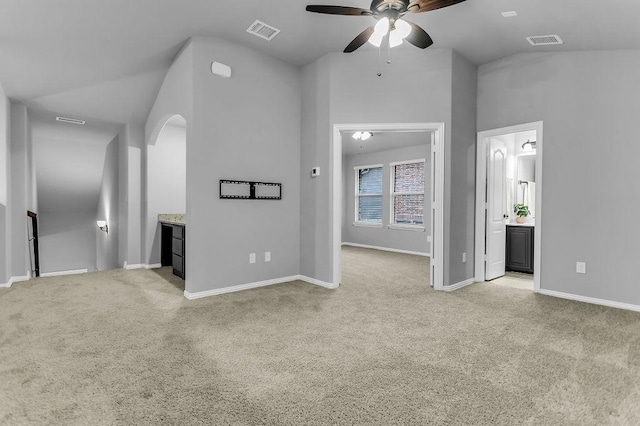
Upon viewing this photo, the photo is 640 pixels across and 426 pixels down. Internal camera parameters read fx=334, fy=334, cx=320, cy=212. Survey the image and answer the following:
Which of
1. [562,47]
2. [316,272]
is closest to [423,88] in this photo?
[562,47]

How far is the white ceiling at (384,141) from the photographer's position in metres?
7.04

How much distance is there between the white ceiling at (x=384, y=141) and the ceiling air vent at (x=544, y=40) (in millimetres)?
3142

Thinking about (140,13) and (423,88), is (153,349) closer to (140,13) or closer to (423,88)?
(140,13)

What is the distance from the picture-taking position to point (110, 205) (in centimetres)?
618

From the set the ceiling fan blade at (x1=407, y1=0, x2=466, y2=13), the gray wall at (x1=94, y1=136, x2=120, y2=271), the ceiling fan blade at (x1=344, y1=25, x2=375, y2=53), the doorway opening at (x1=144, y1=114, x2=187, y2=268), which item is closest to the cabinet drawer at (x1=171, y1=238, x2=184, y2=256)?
the doorway opening at (x1=144, y1=114, x2=187, y2=268)

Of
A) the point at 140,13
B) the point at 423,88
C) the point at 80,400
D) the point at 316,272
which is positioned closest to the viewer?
the point at 80,400

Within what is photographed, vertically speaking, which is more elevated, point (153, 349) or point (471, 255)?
point (471, 255)

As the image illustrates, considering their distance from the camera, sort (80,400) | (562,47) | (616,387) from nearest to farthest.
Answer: (80,400) → (616,387) → (562,47)

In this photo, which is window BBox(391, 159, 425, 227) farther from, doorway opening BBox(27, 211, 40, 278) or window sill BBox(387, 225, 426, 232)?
doorway opening BBox(27, 211, 40, 278)

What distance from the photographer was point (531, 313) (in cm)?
325

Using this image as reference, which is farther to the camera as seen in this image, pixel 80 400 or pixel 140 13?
pixel 140 13

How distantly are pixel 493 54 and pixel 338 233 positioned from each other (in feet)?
9.53

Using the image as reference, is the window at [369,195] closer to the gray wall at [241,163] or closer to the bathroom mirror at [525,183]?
the bathroom mirror at [525,183]

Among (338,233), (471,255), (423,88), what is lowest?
(471,255)
